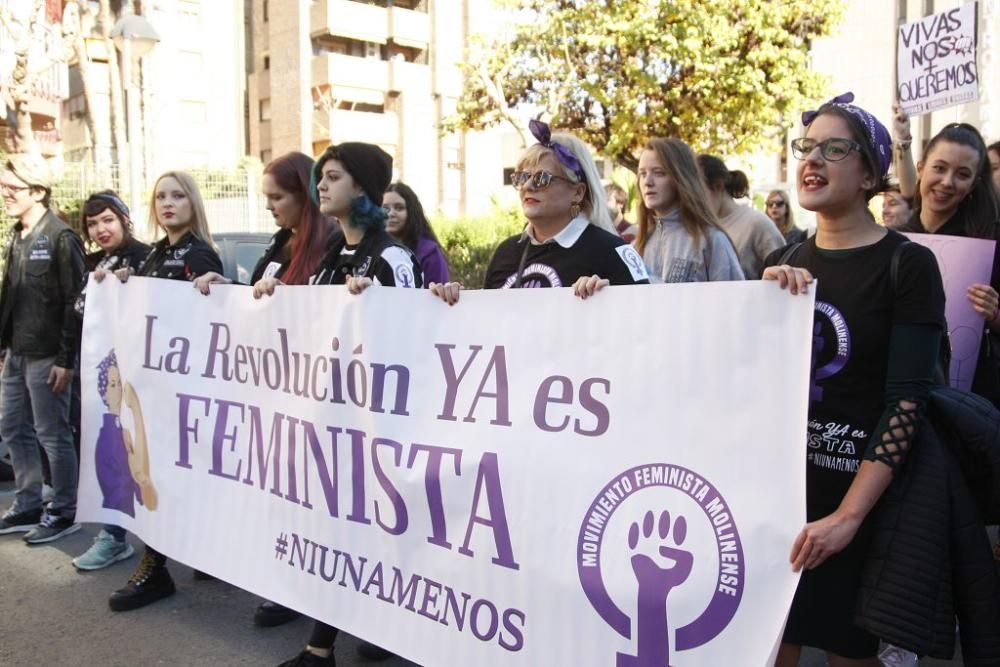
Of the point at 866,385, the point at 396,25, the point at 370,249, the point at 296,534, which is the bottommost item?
the point at 296,534

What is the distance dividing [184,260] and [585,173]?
214 centimetres

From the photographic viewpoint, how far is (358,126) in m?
38.3

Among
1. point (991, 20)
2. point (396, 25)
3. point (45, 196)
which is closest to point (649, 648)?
point (45, 196)

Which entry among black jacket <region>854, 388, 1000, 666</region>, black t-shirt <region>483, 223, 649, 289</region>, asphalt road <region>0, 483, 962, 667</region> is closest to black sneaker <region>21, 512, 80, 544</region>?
asphalt road <region>0, 483, 962, 667</region>

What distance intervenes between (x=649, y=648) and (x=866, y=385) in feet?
2.87

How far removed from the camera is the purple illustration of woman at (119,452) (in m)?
4.14

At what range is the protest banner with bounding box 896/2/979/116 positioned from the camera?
18.7ft

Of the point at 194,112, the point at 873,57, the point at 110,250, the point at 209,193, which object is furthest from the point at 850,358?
the point at 194,112

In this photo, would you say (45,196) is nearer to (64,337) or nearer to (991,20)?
(64,337)

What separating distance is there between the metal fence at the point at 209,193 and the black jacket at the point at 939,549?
13.5 metres

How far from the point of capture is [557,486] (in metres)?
2.62

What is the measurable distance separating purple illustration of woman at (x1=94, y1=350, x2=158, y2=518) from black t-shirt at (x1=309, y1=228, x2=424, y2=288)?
1.21 m

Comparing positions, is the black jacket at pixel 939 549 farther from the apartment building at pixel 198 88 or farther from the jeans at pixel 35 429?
the apartment building at pixel 198 88

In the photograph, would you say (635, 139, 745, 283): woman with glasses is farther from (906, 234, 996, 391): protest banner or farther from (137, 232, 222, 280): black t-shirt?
(137, 232, 222, 280): black t-shirt
